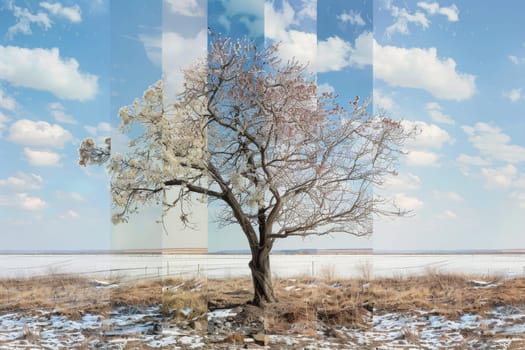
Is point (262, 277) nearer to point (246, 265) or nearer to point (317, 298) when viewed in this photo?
point (246, 265)

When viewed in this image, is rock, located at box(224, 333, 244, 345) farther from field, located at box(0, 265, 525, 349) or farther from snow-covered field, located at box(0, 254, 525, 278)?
snow-covered field, located at box(0, 254, 525, 278)

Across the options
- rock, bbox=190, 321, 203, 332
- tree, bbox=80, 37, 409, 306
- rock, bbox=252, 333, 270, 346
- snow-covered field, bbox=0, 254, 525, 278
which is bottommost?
rock, bbox=252, 333, 270, 346

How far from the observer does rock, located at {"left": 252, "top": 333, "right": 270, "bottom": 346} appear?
3623 millimetres

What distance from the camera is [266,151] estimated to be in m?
3.63

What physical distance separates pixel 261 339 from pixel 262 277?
0.42 metres

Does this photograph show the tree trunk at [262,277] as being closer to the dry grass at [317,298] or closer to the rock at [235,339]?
the dry grass at [317,298]

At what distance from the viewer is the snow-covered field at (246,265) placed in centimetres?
370

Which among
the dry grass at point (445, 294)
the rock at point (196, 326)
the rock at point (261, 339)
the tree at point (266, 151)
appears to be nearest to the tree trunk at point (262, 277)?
the tree at point (266, 151)

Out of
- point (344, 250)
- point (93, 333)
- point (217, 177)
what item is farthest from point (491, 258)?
point (93, 333)

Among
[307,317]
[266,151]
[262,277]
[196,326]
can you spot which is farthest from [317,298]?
[266,151]

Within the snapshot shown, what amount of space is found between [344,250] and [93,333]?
1962mm

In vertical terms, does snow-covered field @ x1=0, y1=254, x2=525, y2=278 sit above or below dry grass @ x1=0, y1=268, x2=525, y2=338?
above

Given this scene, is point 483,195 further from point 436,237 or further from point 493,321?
point 493,321

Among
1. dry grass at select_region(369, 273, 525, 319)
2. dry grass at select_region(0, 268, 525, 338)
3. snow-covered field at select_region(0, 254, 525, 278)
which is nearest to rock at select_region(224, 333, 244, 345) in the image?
dry grass at select_region(0, 268, 525, 338)
